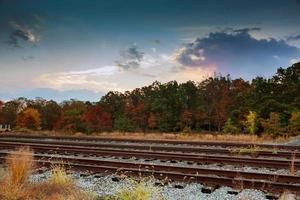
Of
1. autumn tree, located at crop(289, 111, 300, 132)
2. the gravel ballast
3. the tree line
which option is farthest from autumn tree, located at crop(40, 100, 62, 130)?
the gravel ballast

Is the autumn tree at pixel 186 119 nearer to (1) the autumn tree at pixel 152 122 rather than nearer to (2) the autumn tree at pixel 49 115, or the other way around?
(1) the autumn tree at pixel 152 122

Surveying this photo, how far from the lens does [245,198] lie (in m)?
9.61

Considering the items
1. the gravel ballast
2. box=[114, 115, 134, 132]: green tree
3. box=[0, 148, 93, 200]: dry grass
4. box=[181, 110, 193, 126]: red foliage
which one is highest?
box=[181, 110, 193, 126]: red foliage

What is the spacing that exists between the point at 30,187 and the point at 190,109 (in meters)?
61.9

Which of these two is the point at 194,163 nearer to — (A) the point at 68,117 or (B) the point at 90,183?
(B) the point at 90,183

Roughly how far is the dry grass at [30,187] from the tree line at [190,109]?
3304 centimetres

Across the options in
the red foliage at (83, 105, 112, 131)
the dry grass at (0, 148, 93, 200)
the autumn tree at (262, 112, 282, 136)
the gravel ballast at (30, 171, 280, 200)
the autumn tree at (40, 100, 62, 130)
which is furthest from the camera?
the autumn tree at (40, 100, 62, 130)

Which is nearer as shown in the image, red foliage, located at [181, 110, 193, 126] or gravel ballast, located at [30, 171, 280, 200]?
gravel ballast, located at [30, 171, 280, 200]

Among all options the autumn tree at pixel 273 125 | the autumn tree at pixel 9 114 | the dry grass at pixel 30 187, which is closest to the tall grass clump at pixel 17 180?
the dry grass at pixel 30 187

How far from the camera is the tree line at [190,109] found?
48625 millimetres

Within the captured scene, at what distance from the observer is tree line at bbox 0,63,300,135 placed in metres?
48.6

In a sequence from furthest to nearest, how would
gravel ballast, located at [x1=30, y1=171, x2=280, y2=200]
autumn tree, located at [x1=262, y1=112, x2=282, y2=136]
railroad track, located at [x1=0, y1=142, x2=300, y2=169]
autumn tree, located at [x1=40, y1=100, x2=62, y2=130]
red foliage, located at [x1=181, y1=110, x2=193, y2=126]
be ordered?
autumn tree, located at [x1=40, y1=100, x2=62, y2=130] < red foliage, located at [x1=181, y1=110, x2=193, y2=126] < autumn tree, located at [x1=262, y1=112, x2=282, y2=136] < railroad track, located at [x1=0, y1=142, x2=300, y2=169] < gravel ballast, located at [x1=30, y1=171, x2=280, y2=200]

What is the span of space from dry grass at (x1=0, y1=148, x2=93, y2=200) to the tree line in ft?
108

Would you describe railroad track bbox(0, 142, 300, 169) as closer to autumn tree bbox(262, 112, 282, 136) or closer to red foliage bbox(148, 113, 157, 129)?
autumn tree bbox(262, 112, 282, 136)
